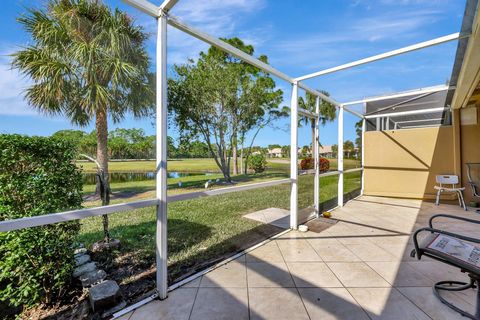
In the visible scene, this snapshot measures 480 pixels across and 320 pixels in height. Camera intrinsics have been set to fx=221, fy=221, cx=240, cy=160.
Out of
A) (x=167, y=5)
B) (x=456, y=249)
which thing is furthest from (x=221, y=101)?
(x=456, y=249)

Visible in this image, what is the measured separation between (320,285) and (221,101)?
4.31 m

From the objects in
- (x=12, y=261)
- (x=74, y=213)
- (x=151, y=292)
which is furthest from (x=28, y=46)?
(x=151, y=292)

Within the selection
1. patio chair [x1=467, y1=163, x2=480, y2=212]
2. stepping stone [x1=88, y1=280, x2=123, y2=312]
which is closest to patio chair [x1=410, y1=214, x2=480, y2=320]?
stepping stone [x1=88, y1=280, x2=123, y2=312]

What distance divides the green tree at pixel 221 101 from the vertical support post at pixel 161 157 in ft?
2.86

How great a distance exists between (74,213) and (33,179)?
0.54m

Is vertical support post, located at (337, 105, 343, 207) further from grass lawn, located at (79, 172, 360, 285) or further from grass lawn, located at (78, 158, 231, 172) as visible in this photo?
grass lawn, located at (78, 158, 231, 172)

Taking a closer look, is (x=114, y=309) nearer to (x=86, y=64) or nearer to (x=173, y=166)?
(x=173, y=166)

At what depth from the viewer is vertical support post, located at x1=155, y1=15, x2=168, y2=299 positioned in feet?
6.23

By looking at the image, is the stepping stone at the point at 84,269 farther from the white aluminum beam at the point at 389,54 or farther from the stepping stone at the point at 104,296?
the white aluminum beam at the point at 389,54

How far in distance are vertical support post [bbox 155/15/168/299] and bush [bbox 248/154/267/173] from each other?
1993mm

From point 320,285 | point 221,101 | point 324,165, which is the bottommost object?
point 320,285

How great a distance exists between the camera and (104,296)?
1.76 metres

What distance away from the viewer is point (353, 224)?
13.0ft

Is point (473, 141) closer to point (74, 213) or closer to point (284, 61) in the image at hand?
point (284, 61)
